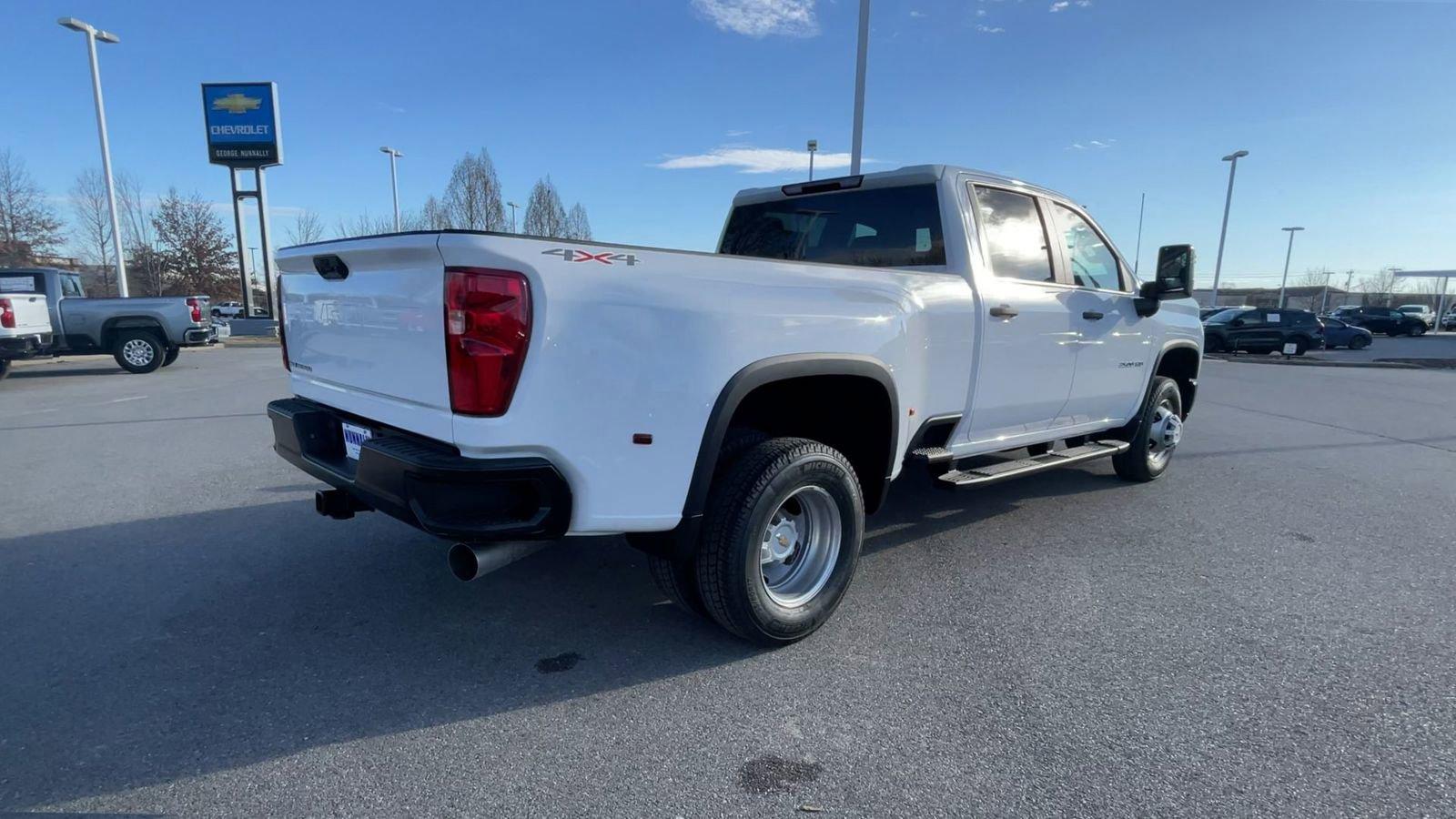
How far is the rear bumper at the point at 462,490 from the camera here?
232 cm

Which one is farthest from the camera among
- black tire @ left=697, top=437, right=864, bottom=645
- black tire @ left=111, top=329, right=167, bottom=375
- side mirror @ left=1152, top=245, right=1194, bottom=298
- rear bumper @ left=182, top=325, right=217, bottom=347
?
rear bumper @ left=182, top=325, right=217, bottom=347

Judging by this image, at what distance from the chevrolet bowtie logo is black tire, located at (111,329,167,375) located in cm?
1737

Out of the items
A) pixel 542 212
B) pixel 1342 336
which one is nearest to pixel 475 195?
pixel 542 212

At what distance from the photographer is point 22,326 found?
1172 centimetres

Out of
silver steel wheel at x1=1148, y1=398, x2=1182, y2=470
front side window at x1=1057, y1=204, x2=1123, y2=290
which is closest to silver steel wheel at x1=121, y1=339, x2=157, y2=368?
front side window at x1=1057, y1=204, x2=1123, y2=290

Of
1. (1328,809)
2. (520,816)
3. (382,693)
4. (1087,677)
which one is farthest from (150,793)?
(1328,809)

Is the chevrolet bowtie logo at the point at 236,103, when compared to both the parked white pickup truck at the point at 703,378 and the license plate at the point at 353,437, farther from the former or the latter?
the license plate at the point at 353,437

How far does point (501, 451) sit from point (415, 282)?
65cm

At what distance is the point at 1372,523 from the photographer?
4.98 meters

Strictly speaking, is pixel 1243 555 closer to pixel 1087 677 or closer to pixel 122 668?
pixel 1087 677

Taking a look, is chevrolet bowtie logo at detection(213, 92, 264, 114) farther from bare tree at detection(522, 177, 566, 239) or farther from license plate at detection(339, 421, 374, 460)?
license plate at detection(339, 421, 374, 460)

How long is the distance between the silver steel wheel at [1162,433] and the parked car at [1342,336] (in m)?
29.1

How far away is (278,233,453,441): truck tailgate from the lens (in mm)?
2420

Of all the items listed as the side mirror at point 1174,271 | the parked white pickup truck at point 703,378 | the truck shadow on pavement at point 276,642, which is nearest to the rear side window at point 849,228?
the parked white pickup truck at point 703,378
